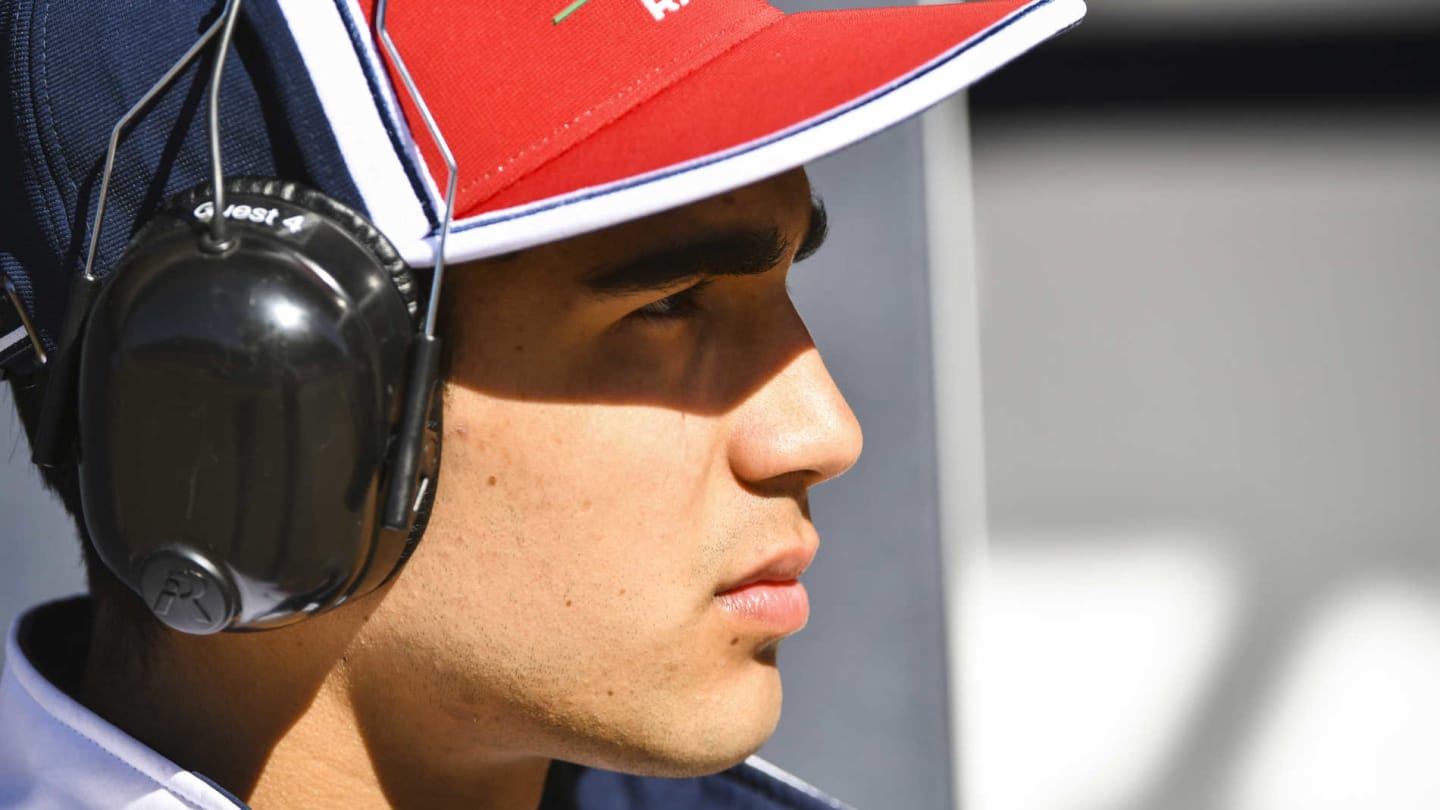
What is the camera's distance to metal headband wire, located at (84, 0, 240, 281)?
3.02 ft

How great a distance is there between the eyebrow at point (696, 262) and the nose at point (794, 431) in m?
0.09

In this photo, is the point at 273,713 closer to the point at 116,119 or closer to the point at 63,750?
the point at 63,750

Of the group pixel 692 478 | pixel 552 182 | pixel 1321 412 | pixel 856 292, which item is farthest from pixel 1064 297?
pixel 552 182

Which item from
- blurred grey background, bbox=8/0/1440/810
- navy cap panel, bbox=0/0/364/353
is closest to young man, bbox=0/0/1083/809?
navy cap panel, bbox=0/0/364/353

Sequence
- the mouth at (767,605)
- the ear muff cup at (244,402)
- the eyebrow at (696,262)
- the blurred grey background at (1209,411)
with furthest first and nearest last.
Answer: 1. the blurred grey background at (1209,411)
2. the mouth at (767,605)
3. the eyebrow at (696,262)
4. the ear muff cup at (244,402)

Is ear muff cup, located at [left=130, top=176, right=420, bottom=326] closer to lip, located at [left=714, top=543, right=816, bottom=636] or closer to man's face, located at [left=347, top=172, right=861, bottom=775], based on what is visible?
man's face, located at [left=347, top=172, right=861, bottom=775]

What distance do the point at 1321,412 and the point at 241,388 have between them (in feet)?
6.90

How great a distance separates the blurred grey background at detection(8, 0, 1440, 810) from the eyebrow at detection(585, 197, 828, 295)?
1.43 metres

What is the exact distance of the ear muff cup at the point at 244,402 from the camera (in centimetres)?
87

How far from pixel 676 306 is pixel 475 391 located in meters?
0.17

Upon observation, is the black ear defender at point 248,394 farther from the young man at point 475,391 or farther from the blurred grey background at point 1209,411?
the blurred grey background at point 1209,411

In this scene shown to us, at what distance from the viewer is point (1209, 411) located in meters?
2.47

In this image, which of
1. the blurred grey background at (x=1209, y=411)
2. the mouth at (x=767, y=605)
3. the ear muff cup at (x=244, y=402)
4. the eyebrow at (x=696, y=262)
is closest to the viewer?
the ear muff cup at (x=244, y=402)

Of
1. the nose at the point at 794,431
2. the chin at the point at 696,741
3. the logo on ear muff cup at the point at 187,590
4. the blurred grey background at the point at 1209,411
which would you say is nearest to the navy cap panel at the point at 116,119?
the logo on ear muff cup at the point at 187,590
